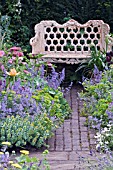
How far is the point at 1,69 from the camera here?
602cm

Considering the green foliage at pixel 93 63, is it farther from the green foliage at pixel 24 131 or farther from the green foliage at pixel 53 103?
the green foliage at pixel 24 131

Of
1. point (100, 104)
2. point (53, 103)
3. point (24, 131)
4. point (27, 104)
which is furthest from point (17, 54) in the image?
point (24, 131)

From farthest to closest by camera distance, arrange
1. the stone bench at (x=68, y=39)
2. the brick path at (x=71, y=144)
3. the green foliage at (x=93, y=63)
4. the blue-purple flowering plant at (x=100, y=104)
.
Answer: the stone bench at (x=68, y=39) < the green foliage at (x=93, y=63) < the blue-purple flowering plant at (x=100, y=104) < the brick path at (x=71, y=144)

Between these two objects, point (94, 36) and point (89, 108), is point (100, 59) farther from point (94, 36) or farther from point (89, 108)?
point (89, 108)

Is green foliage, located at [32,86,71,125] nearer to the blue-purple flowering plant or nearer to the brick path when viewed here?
the brick path

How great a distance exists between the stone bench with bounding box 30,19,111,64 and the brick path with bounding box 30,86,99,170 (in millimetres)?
1690

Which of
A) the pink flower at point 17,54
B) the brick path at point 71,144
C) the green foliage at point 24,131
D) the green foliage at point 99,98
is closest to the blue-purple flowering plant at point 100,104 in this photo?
the green foliage at point 99,98

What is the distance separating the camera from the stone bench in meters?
8.13

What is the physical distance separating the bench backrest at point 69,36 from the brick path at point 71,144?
188 centimetres

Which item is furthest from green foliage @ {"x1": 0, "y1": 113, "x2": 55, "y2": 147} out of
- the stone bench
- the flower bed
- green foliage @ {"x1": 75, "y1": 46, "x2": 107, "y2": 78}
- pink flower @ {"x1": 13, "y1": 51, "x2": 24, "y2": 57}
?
the stone bench

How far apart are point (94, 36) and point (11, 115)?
3432 millimetres

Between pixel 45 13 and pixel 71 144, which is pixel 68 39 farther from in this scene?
pixel 71 144

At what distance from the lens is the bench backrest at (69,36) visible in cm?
823

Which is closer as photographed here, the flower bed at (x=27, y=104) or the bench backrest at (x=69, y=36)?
the flower bed at (x=27, y=104)
